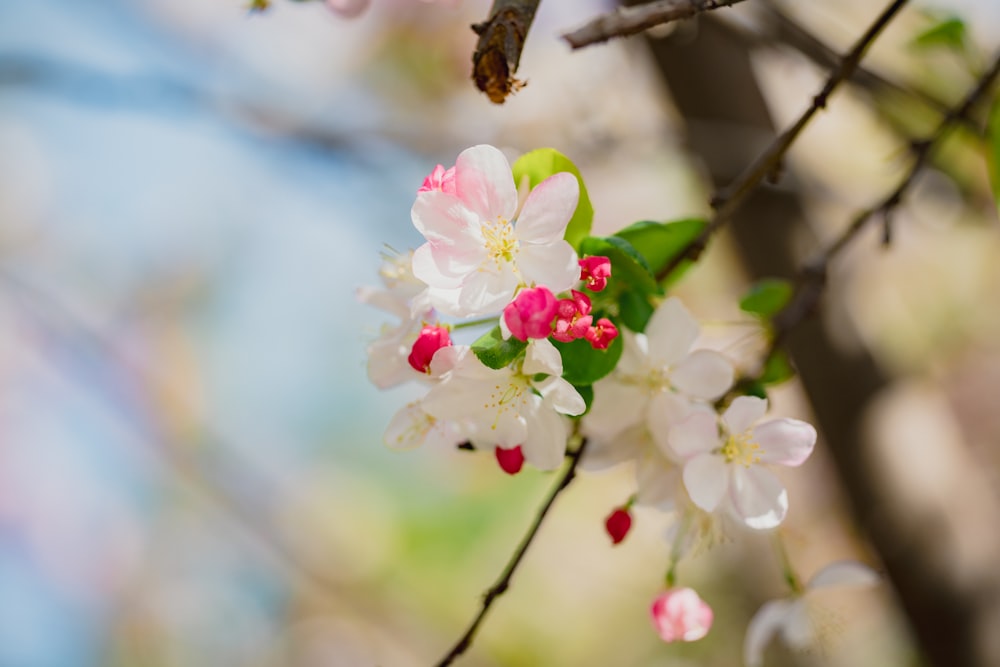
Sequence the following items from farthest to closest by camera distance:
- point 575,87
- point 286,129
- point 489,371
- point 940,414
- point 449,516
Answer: point 449,516 → point 575,87 → point 286,129 → point 940,414 → point 489,371

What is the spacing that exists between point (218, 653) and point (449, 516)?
77 cm

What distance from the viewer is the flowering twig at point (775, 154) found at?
1.43ft

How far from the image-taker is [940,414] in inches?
38.9

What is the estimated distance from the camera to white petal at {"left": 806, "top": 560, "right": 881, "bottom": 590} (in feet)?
1.88

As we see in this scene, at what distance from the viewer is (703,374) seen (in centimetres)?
44

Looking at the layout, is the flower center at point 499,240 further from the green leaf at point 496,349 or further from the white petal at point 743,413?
the white petal at point 743,413

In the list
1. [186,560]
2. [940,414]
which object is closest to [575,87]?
[940,414]

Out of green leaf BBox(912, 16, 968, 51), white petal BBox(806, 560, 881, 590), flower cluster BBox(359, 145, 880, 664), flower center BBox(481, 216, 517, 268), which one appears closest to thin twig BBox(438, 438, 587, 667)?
flower cluster BBox(359, 145, 880, 664)

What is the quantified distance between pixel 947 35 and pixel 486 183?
21.2 inches

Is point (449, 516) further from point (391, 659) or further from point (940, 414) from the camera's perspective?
point (940, 414)

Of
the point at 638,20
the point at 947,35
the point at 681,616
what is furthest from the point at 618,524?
the point at 947,35

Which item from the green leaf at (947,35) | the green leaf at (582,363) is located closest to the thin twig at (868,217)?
the green leaf at (947,35)

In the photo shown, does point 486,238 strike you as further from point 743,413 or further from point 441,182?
point 743,413

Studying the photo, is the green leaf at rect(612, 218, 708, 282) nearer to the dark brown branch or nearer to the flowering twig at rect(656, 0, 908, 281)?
the flowering twig at rect(656, 0, 908, 281)
